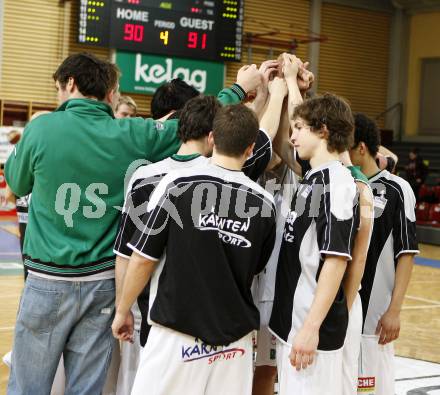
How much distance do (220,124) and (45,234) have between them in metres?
0.98

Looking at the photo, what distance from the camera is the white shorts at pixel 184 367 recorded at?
9.98ft

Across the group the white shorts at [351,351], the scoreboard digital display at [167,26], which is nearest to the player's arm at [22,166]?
the white shorts at [351,351]

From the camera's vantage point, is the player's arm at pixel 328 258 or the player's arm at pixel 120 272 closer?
the player's arm at pixel 328 258

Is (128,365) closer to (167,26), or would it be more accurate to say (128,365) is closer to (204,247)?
(204,247)

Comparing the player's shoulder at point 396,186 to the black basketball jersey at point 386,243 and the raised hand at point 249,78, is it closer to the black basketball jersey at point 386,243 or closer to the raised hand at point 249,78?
the black basketball jersey at point 386,243

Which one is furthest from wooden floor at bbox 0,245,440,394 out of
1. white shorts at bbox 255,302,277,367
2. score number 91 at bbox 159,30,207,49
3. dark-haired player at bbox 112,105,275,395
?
score number 91 at bbox 159,30,207,49

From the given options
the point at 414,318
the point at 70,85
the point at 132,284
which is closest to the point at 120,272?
the point at 132,284

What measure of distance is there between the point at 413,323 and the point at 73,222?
5.76 metres

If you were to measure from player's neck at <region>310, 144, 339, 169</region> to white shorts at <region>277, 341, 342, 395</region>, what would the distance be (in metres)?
0.84

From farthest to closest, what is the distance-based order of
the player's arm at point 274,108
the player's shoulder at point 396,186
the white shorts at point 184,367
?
the player's shoulder at point 396,186 → the player's arm at point 274,108 → the white shorts at point 184,367

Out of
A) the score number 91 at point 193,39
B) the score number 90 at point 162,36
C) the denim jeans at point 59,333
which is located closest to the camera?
the denim jeans at point 59,333

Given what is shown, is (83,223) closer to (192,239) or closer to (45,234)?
(45,234)

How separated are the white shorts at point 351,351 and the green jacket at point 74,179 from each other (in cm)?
116

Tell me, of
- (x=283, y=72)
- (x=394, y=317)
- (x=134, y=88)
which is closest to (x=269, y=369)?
(x=394, y=317)
